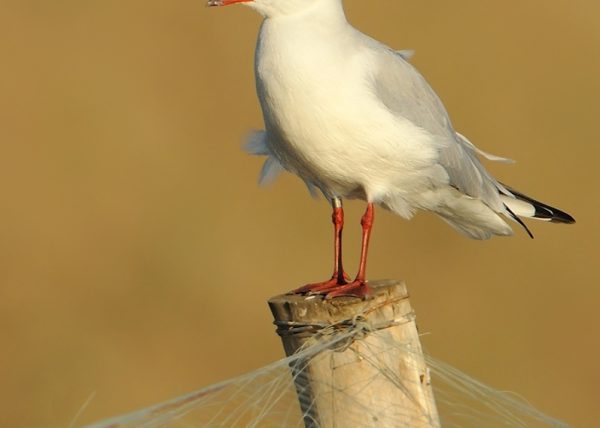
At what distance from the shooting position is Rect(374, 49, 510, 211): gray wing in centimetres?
528

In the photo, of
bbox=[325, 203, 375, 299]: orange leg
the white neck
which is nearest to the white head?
the white neck

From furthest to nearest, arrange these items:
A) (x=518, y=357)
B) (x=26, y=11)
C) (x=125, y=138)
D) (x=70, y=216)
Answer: (x=26, y=11), (x=125, y=138), (x=70, y=216), (x=518, y=357)

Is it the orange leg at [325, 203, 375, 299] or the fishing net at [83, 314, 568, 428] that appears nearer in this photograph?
the fishing net at [83, 314, 568, 428]

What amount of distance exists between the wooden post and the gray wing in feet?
4.79

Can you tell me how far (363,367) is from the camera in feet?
12.3

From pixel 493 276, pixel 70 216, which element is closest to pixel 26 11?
pixel 70 216

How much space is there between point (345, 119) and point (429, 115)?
2.11 ft

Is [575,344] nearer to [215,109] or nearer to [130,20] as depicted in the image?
[215,109]

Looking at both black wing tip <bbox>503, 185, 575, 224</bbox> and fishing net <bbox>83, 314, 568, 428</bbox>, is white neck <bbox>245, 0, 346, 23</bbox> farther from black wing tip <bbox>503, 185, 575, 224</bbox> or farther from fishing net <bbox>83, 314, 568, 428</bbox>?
fishing net <bbox>83, 314, 568, 428</bbox>

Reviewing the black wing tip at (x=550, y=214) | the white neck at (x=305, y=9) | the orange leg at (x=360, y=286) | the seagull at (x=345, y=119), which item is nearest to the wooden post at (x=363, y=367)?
the orange leg at (x=360, y=286)

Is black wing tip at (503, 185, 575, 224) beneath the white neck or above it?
beneath

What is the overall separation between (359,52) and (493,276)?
499 centimetres

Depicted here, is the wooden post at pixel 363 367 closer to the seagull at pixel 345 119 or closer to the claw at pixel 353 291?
the claw at pixel 353 291

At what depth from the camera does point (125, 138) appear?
11.4m
